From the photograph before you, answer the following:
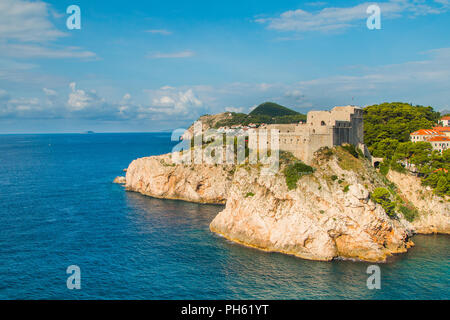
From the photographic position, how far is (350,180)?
50.8 m

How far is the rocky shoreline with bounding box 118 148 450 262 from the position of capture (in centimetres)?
4678

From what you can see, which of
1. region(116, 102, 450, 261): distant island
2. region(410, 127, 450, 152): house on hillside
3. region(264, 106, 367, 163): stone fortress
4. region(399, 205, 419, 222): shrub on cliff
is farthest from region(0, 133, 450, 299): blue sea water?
region(410, 127, 450, 152): house on hillside

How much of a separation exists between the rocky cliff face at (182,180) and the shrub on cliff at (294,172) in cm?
2663

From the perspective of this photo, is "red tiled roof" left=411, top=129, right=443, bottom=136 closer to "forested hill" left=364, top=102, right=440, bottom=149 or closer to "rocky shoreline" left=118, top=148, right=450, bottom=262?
"forested hill" left=364, top=102, right=440, bottom=149

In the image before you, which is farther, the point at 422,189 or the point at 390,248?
the point at 422,189

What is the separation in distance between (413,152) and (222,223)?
39.4m

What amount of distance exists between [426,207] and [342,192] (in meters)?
19.7

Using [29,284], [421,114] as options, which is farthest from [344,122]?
[29,284]

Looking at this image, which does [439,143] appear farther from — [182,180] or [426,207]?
[182,180]

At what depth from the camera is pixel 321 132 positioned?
57469mm

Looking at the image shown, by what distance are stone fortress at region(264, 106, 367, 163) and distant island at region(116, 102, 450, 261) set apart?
17 cm

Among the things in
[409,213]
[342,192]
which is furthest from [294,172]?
[409,213]
